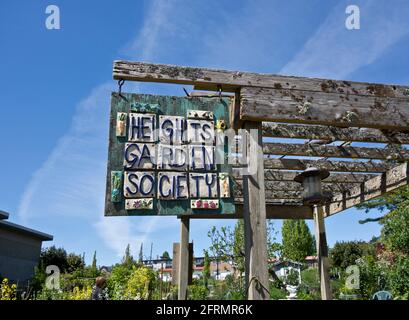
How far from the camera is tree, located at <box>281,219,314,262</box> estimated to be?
34469mm

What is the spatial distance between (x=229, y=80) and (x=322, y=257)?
5580 mm

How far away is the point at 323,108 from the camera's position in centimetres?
373

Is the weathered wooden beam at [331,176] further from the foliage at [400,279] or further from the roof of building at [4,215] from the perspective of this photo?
the roof of building at [4,215]

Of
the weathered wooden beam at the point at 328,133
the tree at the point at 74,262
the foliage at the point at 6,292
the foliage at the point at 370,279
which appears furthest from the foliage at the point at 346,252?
the weathered wooden beam at the point at 328,133

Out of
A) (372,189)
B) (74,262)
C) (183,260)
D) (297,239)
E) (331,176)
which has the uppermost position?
(297,239)

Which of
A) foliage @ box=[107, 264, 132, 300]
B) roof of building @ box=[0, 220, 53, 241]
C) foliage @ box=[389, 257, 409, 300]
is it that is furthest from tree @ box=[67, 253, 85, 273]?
foliage @ box=[389, 257, 409, 300]

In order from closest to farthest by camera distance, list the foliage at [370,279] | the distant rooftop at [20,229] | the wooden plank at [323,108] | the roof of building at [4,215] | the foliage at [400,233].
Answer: the wooden plank at [323,108]
the foliage at [400,233]
the foliage at [370,279]
the roof of building at [4,215]
the distant rooftop at [20,229]

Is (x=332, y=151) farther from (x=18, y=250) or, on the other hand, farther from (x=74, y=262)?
(x=74, y=262)

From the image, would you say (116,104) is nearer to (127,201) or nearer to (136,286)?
(127,201)

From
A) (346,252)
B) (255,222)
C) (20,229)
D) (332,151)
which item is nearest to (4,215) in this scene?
(20,229)

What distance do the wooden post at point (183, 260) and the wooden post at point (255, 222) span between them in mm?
3023

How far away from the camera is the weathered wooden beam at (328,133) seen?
16.6 feet

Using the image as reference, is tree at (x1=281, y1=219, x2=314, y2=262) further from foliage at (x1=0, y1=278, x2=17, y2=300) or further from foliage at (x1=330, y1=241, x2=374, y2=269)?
foliage at (x1=0, y1=278, x2=17, y2=300)
